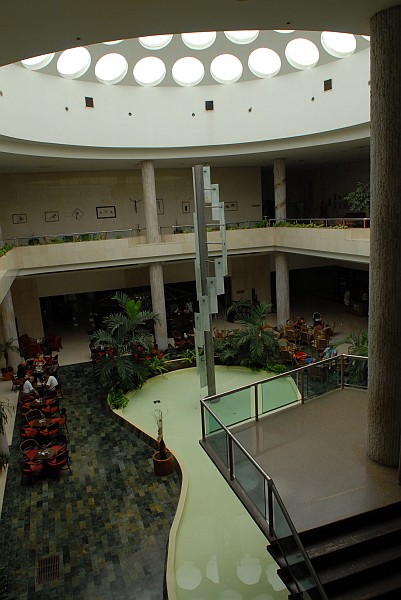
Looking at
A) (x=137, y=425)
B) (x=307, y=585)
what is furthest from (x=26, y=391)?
(x=307, y=585)

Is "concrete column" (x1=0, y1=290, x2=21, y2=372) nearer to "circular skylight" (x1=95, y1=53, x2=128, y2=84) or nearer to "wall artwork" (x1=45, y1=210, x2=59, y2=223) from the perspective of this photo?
"wall artwork" (x1=45, y1=210, x2=59, y2=223)

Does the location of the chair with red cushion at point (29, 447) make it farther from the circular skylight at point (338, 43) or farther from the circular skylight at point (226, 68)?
the circular skylight at point (338, 43)

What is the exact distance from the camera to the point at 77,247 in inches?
686

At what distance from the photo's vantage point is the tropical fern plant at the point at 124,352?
14086mm

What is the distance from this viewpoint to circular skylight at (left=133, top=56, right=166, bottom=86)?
54.8 ft

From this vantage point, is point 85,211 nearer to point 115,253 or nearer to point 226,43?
point 115,253

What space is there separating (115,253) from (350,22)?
13007mm

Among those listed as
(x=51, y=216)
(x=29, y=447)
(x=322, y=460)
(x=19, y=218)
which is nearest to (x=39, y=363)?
(x=29, y=447)

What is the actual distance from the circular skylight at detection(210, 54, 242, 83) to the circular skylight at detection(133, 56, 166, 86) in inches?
75.3

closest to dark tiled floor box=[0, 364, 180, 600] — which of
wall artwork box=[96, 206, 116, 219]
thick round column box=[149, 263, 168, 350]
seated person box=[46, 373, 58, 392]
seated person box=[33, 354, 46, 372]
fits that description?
seated person box=[46, 373, 58, 392]

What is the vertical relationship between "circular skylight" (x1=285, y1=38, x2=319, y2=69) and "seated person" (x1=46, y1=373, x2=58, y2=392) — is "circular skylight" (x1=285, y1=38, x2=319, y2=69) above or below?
above

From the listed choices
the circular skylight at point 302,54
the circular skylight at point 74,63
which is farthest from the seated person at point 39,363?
the circular skylight at point 302,54

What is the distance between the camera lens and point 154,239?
19062 mm

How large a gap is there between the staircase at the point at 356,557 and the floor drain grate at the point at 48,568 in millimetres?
4018
